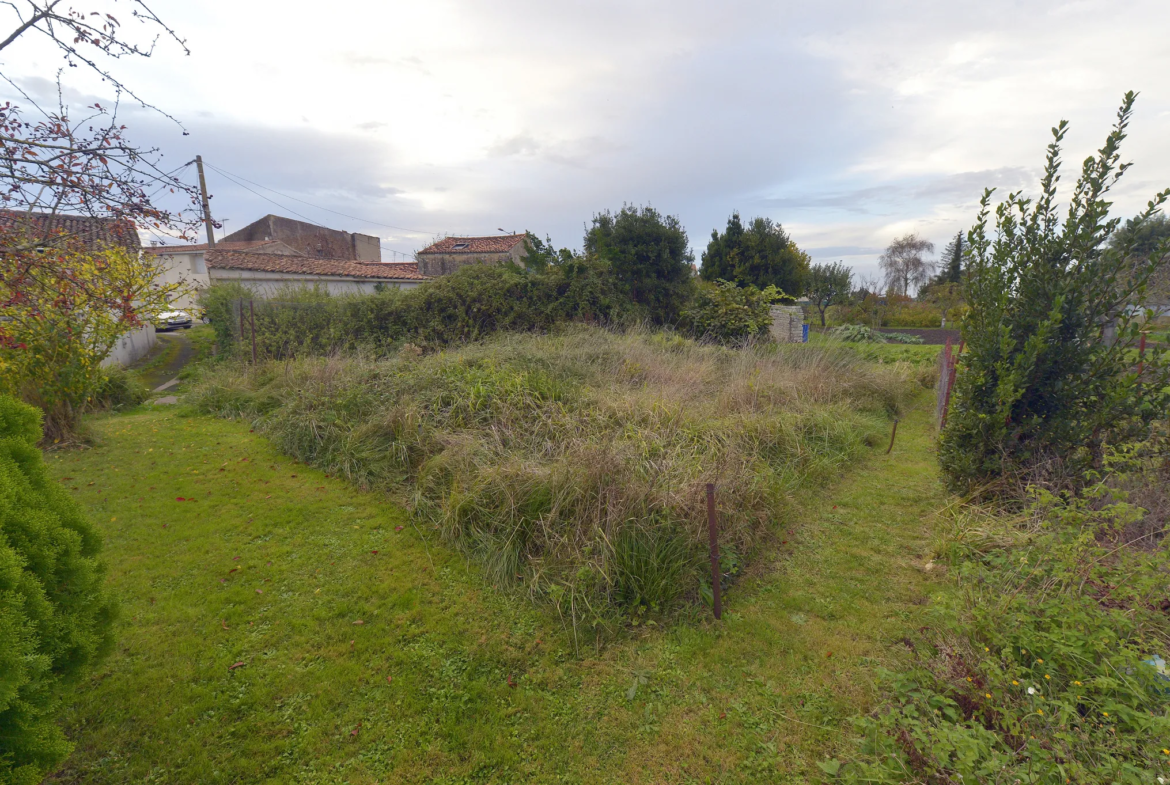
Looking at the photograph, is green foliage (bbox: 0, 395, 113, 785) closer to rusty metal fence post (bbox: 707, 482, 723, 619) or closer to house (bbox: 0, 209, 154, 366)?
house (bbox: 0, 209, 154, 366)

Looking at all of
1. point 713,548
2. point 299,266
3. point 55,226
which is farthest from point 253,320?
point 299,266

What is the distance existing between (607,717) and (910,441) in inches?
236

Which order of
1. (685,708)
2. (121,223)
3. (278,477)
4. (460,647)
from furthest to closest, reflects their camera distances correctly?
(278,477)
(121,223)
(460,647)
(685,708)

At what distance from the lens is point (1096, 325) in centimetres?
365

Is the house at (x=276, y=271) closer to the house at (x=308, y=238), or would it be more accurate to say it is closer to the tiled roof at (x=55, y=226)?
the house at (x=308, y=238)

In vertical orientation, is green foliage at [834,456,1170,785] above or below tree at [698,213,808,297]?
below

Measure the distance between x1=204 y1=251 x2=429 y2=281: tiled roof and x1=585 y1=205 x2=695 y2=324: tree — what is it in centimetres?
693

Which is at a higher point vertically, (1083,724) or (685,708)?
(1083,724)

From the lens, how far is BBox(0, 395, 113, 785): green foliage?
62.9 inches

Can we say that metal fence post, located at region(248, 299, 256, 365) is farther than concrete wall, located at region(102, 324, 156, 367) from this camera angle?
No

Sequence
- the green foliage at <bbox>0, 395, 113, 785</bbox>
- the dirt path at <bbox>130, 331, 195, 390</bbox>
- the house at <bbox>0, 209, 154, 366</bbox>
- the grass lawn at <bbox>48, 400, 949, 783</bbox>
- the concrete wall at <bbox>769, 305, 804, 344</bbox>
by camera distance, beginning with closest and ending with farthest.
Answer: the green foliage at <bbox>0, 395, 113, 785</bbox>
the grass lawn at <bbox>48, 400, 949, 783</bbox>
the house at <bbox>0, 209, 154, 366</bbox>
the dirt path at <bbox>130, 331, 195, 390</bbox>
the concrete wall at <bbox>769, 305, 804, 344</bbox>

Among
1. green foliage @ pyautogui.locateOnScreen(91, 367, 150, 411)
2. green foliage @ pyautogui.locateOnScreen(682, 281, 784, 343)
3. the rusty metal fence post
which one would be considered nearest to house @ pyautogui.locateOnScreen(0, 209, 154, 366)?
the rusty metal fence post

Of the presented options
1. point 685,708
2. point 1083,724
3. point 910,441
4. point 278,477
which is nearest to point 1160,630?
point 1083,724

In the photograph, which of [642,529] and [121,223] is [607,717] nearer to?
[642,529]
